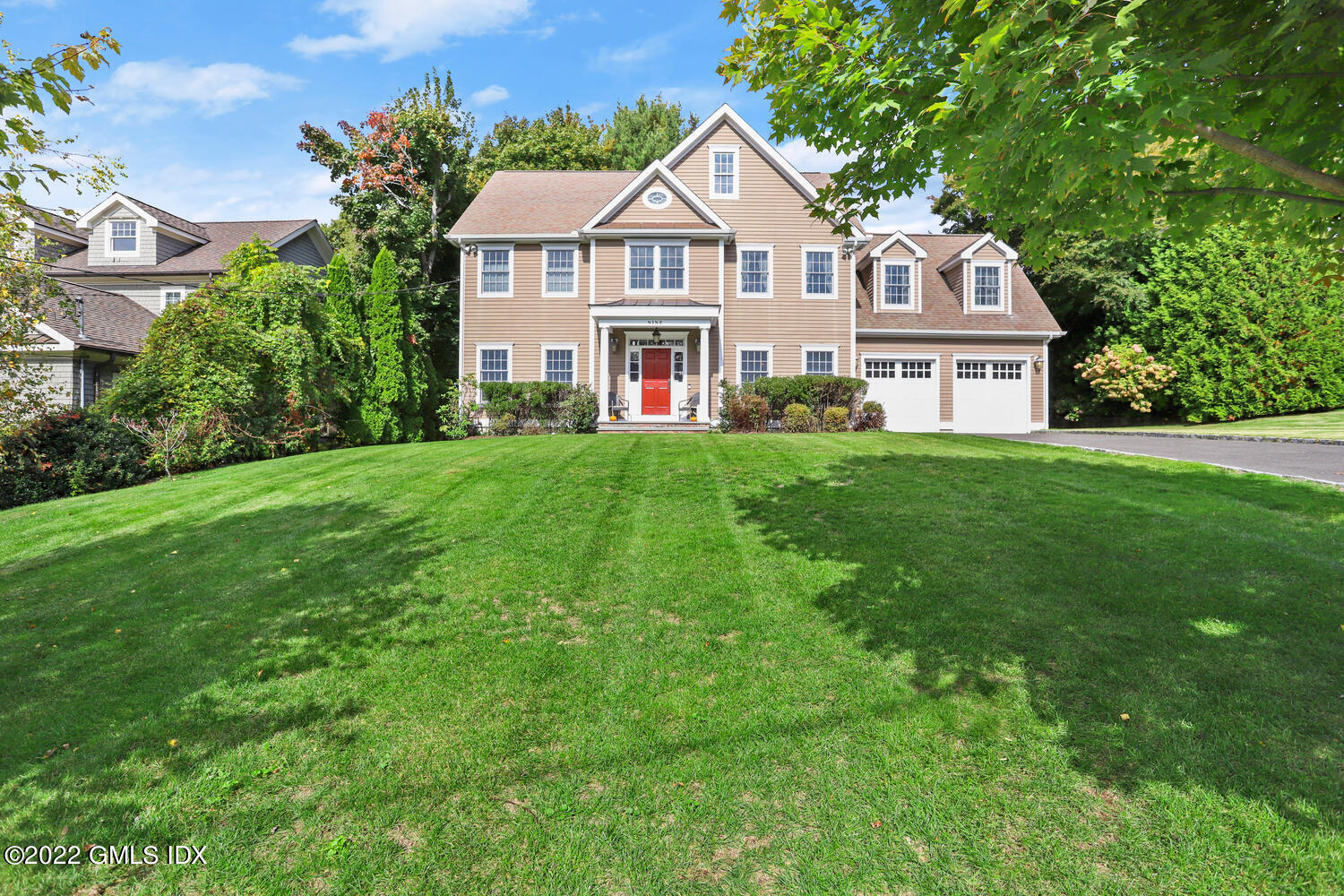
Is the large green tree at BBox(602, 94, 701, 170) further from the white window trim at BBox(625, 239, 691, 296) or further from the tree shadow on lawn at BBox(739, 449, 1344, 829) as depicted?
the tree shadow on lawn at BBox(739, 449, 1344, 829)

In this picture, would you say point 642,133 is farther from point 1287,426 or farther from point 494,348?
point 1287,426

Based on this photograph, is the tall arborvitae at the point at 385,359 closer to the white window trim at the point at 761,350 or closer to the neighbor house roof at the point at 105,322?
the neighbor house roof at the point at 105,322

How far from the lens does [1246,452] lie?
11.0 m

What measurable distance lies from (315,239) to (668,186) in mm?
18044

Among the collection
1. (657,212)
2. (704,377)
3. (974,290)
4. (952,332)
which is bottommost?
(704,377)

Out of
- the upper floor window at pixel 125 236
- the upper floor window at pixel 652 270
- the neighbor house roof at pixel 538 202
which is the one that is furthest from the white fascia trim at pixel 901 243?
the upper floor window at pixel 125 236

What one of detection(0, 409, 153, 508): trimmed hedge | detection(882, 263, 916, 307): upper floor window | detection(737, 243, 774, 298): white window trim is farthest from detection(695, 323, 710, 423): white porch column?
detection(0, 409, 153, 508): trimmed hedge

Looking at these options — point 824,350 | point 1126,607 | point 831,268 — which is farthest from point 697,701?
point 831,268

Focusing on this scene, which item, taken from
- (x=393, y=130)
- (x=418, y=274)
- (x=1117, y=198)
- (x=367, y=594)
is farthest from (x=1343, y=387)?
(x=393, y=130)

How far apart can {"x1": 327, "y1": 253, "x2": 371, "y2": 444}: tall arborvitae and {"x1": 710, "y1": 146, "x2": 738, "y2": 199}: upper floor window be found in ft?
36.2

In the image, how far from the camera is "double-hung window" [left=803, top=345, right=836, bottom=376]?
19.0 m

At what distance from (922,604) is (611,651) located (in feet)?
7.99

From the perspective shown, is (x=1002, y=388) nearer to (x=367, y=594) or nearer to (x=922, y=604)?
(x=922, y=604)

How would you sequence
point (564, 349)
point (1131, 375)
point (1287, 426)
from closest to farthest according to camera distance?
point (1287, 426) < point (564, 349) < point (1131, 375)
